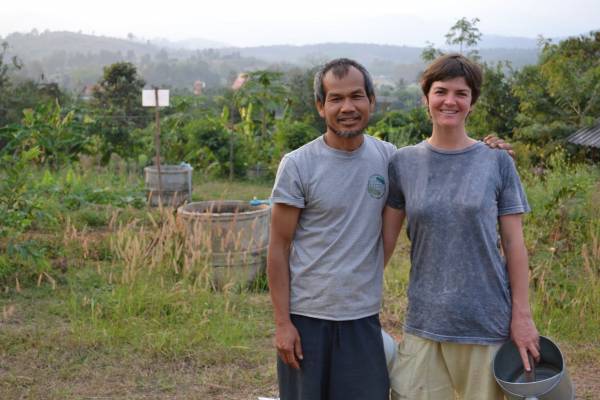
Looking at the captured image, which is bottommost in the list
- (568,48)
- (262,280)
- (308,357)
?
(262,280)

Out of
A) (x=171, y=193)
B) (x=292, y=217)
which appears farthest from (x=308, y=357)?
(x=171, y=193)

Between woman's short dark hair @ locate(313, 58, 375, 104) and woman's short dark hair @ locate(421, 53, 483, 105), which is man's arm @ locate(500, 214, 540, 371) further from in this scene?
woman's short dark hair @ locate(313, 58, 375, 104)

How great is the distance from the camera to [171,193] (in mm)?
9734

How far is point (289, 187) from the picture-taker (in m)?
2.14

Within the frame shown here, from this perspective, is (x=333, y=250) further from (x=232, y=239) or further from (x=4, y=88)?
(x=4, y=88)

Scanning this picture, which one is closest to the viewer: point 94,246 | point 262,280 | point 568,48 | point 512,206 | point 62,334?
point 512,206

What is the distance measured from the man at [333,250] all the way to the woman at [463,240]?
14cm

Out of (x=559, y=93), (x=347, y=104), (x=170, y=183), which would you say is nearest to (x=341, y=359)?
(x=347, y=104)

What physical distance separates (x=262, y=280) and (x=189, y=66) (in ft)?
230

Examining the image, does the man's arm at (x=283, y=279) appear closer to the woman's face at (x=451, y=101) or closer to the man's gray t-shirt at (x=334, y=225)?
the man's gray t-shirt at (x=334, y=225)

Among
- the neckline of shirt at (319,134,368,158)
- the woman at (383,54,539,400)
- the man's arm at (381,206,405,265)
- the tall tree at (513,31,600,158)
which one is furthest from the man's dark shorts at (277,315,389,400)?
the tall tree at (513,31,600,158)

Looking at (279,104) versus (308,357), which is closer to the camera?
(308,357)

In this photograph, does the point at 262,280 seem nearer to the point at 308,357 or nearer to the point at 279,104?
the point at 308,357

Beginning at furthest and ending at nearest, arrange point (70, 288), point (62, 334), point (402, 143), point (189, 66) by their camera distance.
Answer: point (189, 66), point (402, 143), point (70, 288), point (62, 334)
